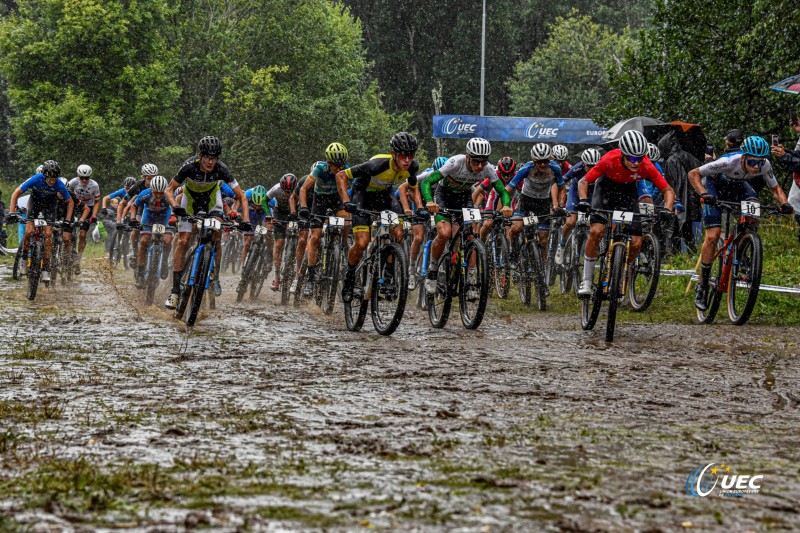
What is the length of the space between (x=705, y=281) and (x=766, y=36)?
408 inches

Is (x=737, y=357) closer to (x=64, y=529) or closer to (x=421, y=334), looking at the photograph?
(x=421, y=334)

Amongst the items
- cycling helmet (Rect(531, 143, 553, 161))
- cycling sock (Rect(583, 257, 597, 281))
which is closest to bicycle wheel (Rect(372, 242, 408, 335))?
cycling sock (Rect(583, 257, 597, 281))

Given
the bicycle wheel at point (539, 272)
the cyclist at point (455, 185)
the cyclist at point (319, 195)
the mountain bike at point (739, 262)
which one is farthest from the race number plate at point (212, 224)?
the mountain bike at point (739, 262)

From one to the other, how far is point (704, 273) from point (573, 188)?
3.34m

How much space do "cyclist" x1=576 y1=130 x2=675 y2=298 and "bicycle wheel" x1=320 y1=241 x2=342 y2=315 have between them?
124 inches

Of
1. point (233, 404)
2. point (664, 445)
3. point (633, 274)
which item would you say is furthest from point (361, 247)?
point (664, 445)

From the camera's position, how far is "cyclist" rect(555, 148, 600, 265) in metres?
14.9

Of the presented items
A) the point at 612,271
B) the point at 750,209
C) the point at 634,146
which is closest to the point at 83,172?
the point at 634,146

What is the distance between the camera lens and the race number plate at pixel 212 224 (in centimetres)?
1141

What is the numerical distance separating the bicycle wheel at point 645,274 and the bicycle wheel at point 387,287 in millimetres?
2781

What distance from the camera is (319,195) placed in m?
14.4

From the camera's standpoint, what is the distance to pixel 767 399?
6.54 meters

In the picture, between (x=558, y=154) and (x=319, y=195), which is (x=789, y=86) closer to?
(x=558, y=154)

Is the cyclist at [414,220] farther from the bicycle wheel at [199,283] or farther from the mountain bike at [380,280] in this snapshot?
the bicycle wheel at [199,283]
